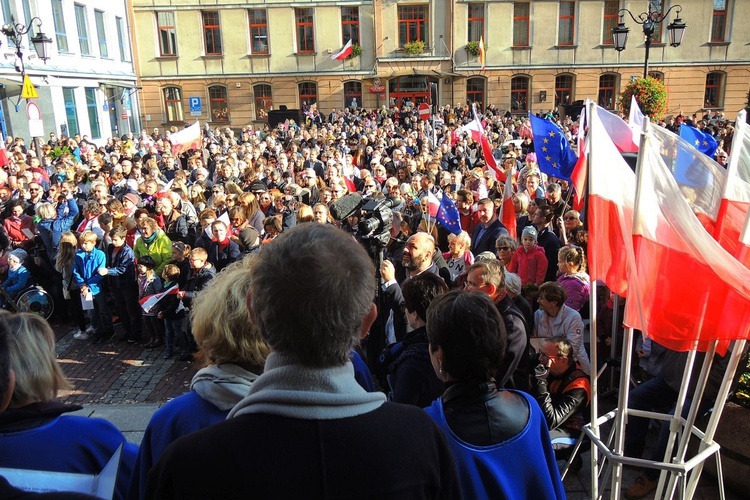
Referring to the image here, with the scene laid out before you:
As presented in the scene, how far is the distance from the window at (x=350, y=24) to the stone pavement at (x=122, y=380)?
2680 cm

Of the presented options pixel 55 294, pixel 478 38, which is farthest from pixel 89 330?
pixel 478 38

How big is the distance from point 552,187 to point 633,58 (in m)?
27.1

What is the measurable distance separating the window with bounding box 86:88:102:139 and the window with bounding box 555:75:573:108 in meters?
23.2

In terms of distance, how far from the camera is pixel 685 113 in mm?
30922

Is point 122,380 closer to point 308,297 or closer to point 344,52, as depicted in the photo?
point 308,297

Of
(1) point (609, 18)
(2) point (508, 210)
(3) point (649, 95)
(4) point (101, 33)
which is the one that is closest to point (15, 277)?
(2) point (508, 210)

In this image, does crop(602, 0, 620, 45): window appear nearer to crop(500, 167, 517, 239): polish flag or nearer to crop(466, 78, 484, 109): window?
crop(466, 78, 484, 109): window

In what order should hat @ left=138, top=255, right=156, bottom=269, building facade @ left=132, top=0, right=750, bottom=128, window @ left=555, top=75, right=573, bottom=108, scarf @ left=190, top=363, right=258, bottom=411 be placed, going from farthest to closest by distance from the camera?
1. window @ left=555, top=75, right=573, bottom=108
2. building facade @ left=132, top=0, right=750, bottom=128
3. hat @ left=138, top=255, right=156, bottom=269
4. scarf @ left=190, top=363, right=258, bottom=411

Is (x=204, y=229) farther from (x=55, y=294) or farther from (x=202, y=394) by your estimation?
(x=202, y=394)

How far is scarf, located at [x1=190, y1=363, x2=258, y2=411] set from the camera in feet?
6.15

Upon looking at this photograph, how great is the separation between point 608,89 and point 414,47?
10.7 metres

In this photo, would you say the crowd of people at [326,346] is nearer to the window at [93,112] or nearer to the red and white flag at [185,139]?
the red and white flag at [185,139]

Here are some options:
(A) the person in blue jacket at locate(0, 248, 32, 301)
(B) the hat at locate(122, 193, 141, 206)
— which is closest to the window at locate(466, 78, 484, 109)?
(B) the hat at locate(122, 193, 141, 206)

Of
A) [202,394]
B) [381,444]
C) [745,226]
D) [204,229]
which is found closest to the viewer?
[381,444]
